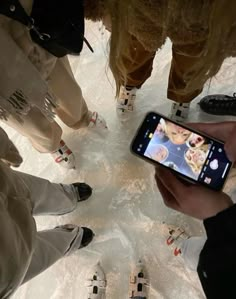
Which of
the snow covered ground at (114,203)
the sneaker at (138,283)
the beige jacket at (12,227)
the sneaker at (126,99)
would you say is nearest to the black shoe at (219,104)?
the snow covered ground at (114,203)

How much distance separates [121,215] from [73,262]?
0.55 ft

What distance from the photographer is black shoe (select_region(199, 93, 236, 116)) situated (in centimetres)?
102

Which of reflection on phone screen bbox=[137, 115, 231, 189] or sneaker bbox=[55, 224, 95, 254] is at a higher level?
reflection on phone screen bbox=[137, 115, 231, 189]

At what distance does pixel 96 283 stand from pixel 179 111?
0.47 metres

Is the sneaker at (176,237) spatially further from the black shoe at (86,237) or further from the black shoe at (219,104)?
the black shoe at (219,104)

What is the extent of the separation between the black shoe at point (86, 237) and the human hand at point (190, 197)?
34cm

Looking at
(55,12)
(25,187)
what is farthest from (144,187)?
(55,12)

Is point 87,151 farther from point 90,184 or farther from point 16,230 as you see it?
point 16,230

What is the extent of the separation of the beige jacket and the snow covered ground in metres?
0.34

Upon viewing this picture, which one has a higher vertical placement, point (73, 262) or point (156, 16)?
point (156, 16)

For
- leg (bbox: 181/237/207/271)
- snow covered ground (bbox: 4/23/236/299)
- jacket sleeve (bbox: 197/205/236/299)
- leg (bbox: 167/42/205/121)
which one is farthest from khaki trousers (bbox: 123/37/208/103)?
leg (bbox: 181/237/207/271)

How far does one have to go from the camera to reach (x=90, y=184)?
105 centimetres

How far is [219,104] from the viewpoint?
40.3 inches

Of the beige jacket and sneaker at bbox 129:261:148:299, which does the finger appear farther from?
sneaker at bbox 129:261:148:299
